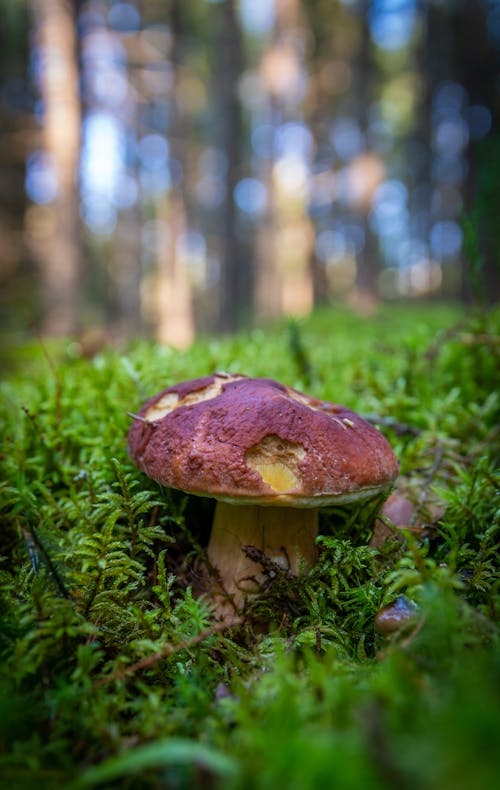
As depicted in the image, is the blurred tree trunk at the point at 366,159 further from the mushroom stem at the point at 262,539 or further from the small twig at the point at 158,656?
the small twig at the point at 158,656

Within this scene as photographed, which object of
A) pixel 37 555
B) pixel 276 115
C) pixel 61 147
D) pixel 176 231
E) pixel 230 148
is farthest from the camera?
pixel 176 231

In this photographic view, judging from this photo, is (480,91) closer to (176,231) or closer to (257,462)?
(257,462)

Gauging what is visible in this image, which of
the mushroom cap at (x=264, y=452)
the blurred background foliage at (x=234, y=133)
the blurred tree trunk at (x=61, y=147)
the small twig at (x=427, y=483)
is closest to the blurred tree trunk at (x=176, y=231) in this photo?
the blurred background foliage at (x=234, y=133)

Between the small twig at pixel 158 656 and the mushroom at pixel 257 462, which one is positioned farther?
the mushroom at pixel 257 462

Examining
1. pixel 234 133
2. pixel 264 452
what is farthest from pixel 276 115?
pixel 264 452

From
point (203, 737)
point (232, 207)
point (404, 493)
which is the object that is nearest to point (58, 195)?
point (232, 207)

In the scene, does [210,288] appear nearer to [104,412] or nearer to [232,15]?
[232,15]

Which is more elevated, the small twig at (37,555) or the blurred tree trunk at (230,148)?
the blurred tree trunk at (230,148)
